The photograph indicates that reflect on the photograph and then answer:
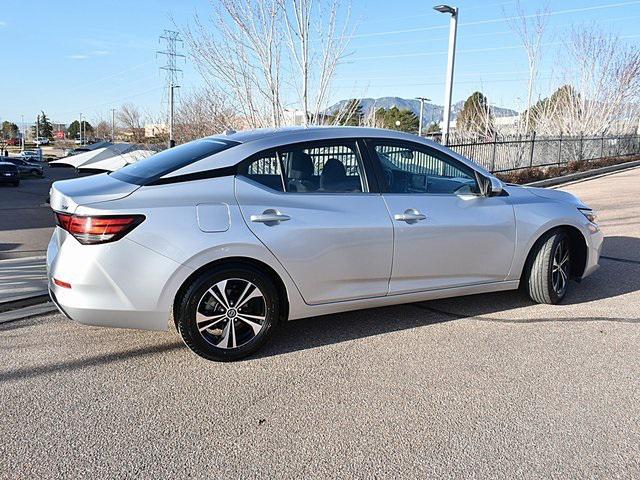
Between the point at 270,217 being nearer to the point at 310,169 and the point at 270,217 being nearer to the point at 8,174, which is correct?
the point at 310,169

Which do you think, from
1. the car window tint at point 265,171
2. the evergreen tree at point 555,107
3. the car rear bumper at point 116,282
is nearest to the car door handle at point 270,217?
the car window tint at point 265,171

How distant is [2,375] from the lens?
338 centimetres

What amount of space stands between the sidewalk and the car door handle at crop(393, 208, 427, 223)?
342 cm

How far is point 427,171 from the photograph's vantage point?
4.51m

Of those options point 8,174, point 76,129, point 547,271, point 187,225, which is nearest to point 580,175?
point 547,271

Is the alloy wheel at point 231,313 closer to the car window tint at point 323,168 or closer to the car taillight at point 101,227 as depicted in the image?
the car taillight at point 101,227

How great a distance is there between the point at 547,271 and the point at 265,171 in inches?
105

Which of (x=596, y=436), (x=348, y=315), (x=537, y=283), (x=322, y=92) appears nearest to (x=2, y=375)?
(x=348, y=315)

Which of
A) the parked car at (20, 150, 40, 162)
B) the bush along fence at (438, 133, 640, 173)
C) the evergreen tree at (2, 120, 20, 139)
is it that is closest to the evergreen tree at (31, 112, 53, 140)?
the evergreen tree at (2, 120, 20, 139)

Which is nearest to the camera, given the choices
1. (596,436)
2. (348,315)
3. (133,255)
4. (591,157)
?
(596,436)

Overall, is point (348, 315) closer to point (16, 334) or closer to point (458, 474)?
point (458, 474)

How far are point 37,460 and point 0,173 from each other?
33834 mm

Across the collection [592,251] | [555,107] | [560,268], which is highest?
[555,107]

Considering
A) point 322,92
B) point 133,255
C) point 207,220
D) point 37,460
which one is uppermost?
point 322,92
